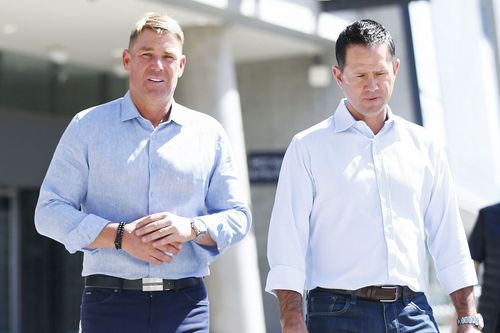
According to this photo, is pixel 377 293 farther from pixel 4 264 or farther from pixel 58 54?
pixel 4 264

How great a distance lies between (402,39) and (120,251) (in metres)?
8.44

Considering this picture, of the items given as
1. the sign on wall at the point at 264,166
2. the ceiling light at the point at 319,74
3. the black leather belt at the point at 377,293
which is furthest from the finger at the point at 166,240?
the ceiling light at the point at 319,74

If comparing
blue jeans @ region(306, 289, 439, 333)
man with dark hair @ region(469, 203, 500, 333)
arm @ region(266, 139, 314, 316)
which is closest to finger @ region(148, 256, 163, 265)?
arm @ region(266, 139, 314, 316)

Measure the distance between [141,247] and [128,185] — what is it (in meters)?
0.30

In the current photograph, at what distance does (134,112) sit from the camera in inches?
146

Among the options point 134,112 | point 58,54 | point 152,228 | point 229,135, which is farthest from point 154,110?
point 58,54

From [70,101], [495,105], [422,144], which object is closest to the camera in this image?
[422,144]

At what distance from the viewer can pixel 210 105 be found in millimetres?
11055

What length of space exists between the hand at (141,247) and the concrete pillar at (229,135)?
7.51 m

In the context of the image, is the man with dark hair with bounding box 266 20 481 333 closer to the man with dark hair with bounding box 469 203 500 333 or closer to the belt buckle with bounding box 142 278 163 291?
the belt buckle with bounding box 142 278 163 291

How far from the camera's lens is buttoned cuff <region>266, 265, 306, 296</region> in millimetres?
3387

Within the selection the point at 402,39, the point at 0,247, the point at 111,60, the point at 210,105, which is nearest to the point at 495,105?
the point at 402,39

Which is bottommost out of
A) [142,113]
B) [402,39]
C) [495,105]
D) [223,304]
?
[223,304]

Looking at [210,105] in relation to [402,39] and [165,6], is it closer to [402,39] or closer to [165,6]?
[165,6]
